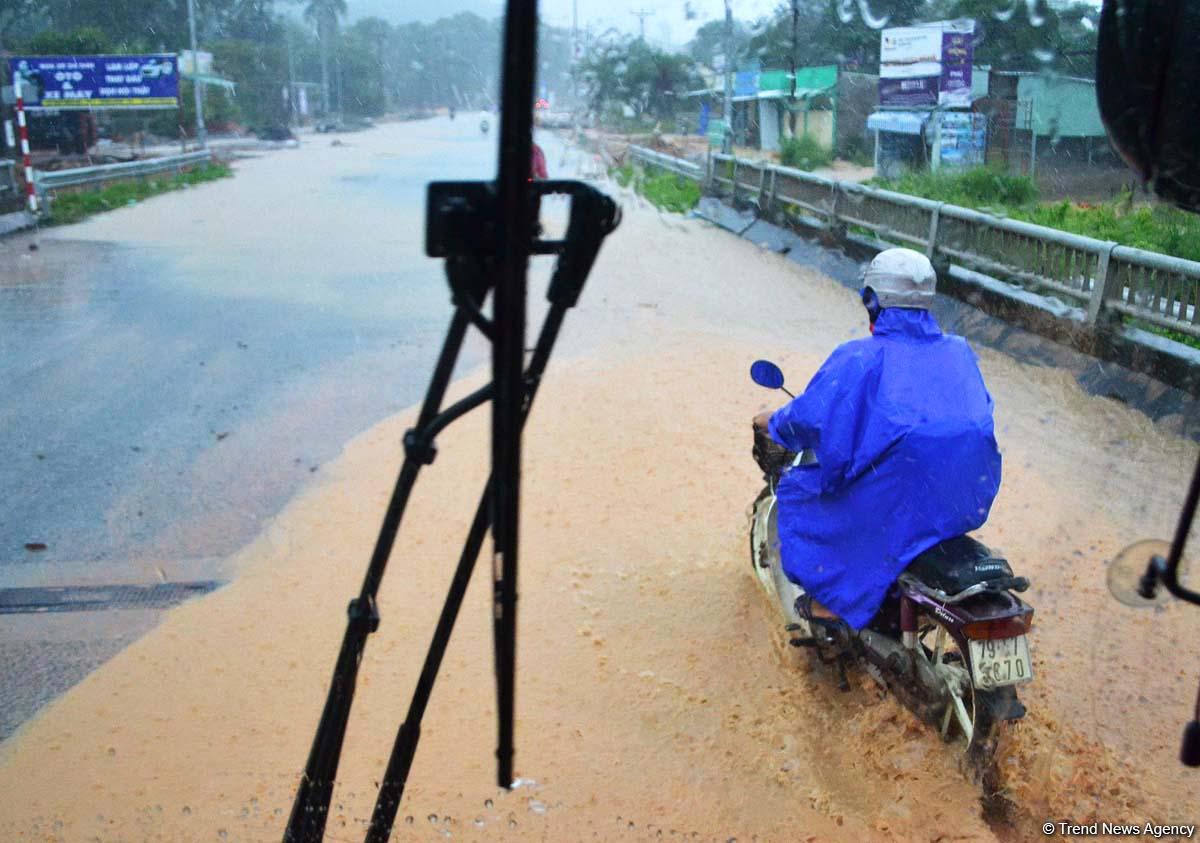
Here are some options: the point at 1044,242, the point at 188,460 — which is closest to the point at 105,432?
the point at 188,460

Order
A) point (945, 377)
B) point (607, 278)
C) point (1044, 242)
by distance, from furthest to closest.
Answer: point (607, 278) < point (1044, 242) < point (945, 377)

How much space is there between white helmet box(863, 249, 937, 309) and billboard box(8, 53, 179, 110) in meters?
17.1

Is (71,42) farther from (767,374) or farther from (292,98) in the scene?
(767,374)

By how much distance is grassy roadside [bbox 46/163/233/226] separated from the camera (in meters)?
18.8

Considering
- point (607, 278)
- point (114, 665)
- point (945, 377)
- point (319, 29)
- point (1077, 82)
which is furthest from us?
point (607, 278)

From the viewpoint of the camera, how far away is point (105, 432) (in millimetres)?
7301

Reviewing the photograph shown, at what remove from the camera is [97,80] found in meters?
19.5

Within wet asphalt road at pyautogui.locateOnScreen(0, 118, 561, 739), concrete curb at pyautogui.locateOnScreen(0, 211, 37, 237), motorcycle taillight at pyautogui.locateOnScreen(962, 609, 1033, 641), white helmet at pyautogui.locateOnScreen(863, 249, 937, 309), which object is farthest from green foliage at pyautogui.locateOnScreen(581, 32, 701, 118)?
motorcycle taillight at pyautogui.locateOnScreen(962, 609, 1033, 641)

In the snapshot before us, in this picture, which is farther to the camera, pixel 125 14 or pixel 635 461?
pixel 125 14

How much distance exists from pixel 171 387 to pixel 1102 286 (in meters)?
6.59

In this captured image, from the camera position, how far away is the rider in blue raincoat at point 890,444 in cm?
343

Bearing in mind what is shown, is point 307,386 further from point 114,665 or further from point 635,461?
point 114,665

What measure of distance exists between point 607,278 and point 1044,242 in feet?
18.1

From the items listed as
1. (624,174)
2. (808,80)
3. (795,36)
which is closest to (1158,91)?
(795,36)
